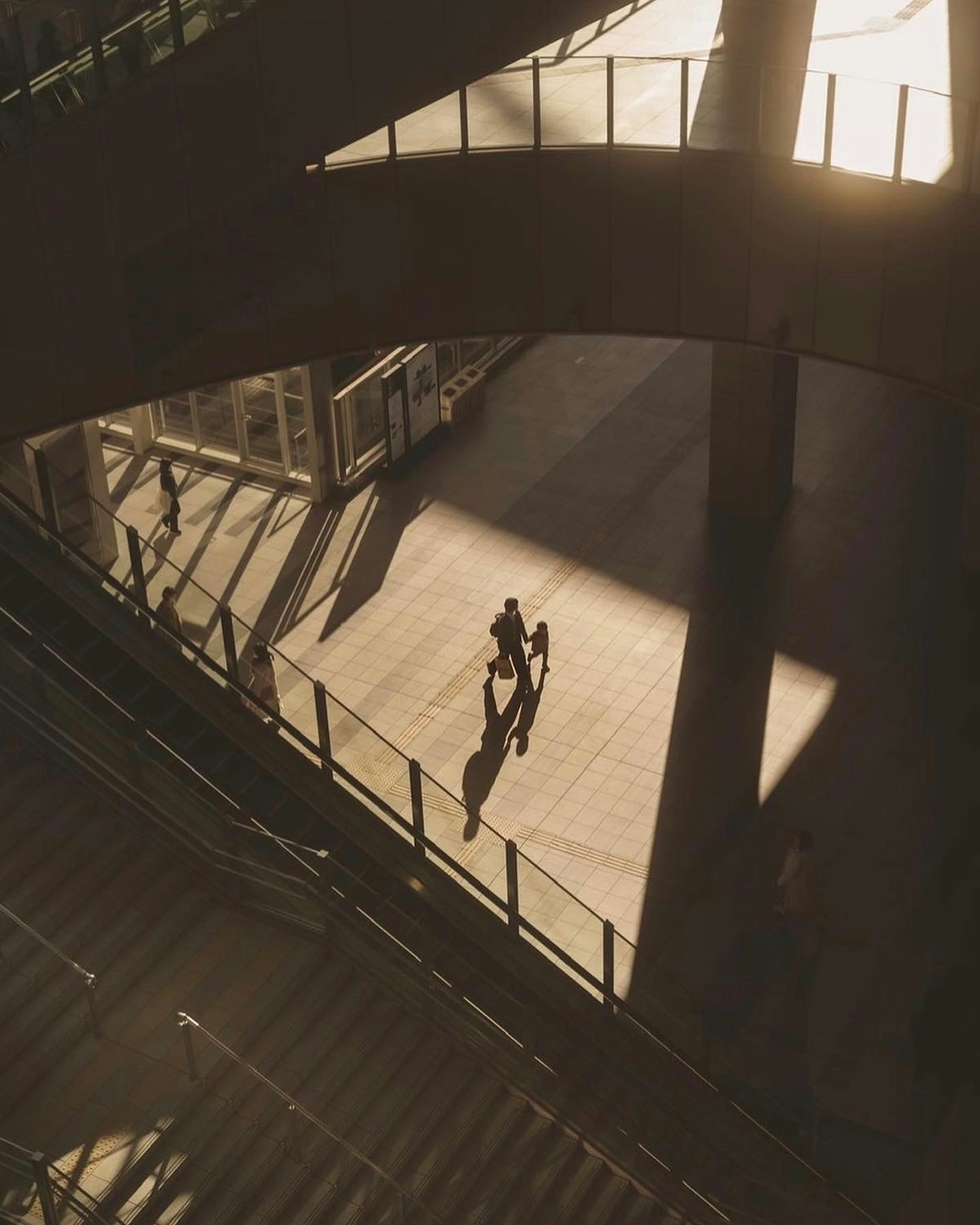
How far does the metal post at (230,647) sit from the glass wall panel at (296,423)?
380 inches

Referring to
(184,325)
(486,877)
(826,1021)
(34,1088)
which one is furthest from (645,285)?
(34,1088)

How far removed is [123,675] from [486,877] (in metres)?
3.84

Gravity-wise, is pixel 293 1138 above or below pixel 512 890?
below

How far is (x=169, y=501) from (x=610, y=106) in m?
9.59

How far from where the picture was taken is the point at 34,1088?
1548 centimetres

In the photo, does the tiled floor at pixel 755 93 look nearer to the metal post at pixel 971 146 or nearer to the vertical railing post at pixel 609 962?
the metal post at pixel 971 146

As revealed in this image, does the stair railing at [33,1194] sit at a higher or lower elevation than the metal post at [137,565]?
lower

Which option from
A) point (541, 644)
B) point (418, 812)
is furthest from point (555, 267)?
point (541, 644)

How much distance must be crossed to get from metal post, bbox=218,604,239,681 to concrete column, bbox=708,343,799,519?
394 inches

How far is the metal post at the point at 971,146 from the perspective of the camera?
16.3 meters

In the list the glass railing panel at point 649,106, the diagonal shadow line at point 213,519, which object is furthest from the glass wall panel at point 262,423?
the glass railing panel at point 649,106

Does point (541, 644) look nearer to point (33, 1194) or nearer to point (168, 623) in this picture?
point (168, 623)

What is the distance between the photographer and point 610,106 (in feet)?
58.0

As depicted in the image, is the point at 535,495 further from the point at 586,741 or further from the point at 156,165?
the point at 156,165
